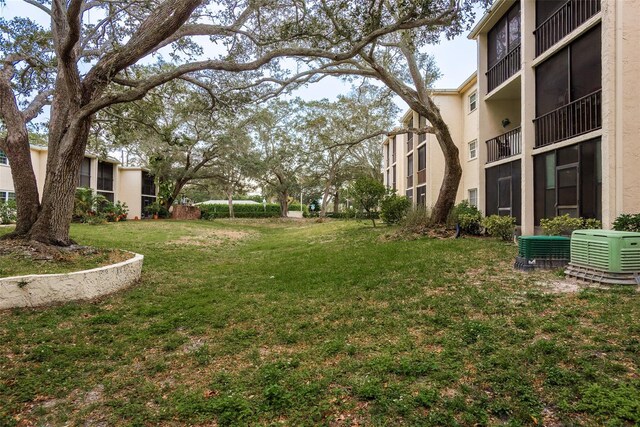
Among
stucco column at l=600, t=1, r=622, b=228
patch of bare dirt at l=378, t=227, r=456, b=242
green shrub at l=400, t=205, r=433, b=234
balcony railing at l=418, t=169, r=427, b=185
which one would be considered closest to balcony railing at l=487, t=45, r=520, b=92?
stucco column at l=600, t=1, r=622, b=228

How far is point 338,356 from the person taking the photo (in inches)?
161

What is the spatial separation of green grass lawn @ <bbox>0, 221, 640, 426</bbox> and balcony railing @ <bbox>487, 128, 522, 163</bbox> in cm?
767

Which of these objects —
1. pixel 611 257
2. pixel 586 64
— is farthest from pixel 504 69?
pixel 611 257

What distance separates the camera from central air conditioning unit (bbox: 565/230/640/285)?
5660mm

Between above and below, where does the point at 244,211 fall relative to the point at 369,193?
below

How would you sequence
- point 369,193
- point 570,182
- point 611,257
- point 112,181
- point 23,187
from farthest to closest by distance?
point 112,181
point 369,193
point 570,182
point 23,187
point 611,257

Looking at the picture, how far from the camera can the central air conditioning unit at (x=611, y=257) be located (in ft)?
18.6

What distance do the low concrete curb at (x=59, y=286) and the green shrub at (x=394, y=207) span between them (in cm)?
1384

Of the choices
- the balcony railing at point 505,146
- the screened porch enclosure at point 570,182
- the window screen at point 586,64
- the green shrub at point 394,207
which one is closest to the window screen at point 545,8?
the window screen at point 586,64

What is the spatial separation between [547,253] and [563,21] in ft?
23.7

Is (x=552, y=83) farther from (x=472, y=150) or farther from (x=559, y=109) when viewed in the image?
(x=472, y=150)

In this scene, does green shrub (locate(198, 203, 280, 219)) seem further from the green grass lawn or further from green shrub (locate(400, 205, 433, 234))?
the green grass lawn

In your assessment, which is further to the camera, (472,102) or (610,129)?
(472,102)

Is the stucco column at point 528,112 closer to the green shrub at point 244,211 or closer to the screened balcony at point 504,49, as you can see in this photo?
the screened balcony at point 504,49
